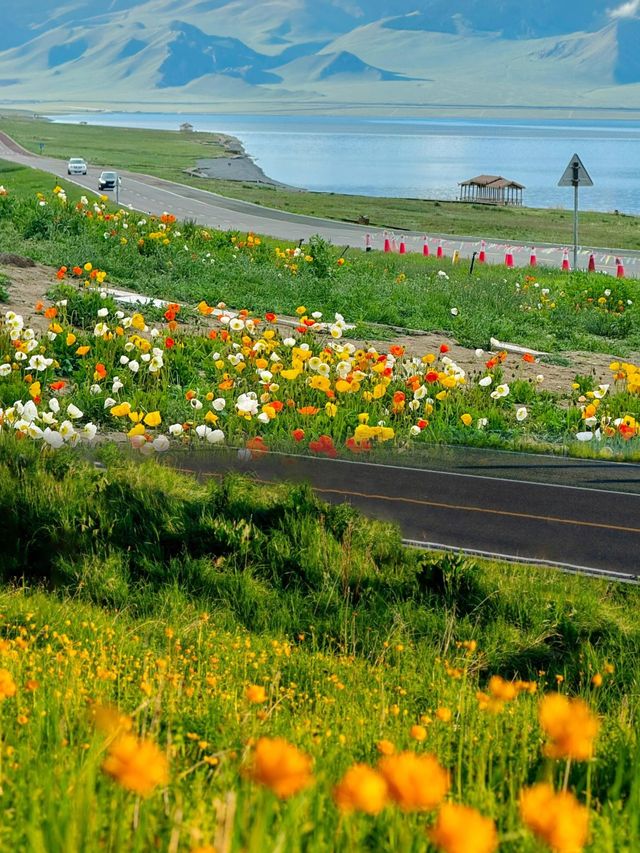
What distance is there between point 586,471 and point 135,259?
1275 cm

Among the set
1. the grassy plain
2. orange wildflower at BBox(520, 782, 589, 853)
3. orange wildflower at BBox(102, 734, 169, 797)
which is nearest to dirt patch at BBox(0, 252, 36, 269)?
orange wildflower at BBox(102, 734, 169, 797)

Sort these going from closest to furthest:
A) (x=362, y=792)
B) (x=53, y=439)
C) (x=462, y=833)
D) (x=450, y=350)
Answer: (x=462, y=833), (x=362, y=792), (x=53, y=439), (x=450, y=350)

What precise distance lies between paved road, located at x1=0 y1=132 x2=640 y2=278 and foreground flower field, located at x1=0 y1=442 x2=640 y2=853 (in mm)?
29388

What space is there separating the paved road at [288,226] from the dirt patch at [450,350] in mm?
18535

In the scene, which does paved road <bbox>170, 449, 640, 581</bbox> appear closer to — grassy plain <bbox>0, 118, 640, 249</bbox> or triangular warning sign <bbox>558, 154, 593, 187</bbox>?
triangular warning sign <bbox>558, 154, 593, 187</bbox>

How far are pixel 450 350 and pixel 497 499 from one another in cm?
763

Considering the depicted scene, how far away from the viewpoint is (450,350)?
18625 mm

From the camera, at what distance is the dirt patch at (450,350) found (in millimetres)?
17188

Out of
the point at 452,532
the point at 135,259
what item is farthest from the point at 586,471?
the point at 135,259

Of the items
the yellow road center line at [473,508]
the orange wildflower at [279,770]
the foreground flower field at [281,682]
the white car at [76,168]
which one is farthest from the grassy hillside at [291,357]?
the white car at [76,168]

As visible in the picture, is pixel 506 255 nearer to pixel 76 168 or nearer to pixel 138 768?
pixel 138 768

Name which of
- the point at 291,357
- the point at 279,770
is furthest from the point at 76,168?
the point at 279,770

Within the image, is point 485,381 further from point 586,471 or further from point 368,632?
point 368,632

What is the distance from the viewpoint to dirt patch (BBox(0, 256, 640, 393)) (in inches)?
677
